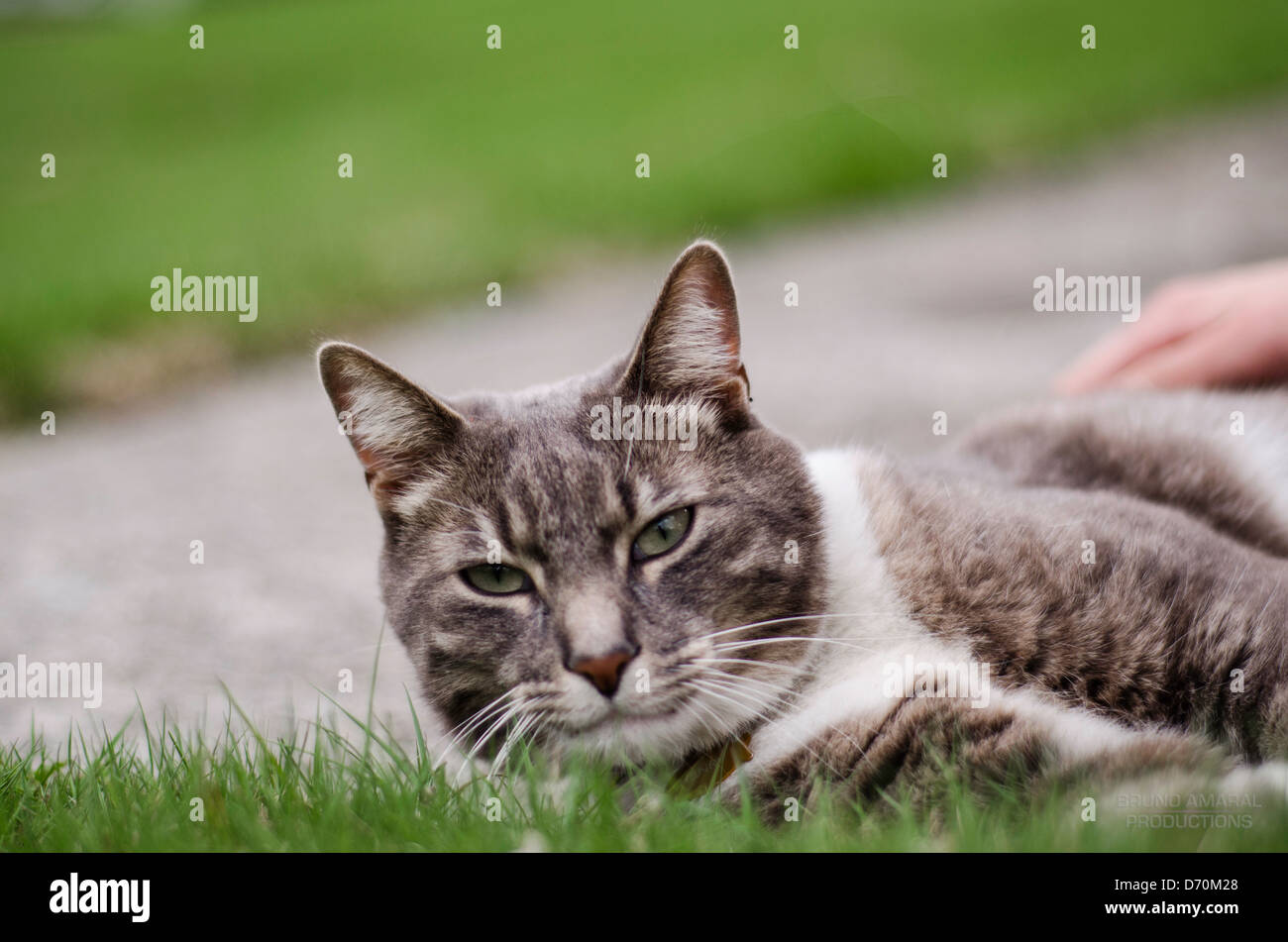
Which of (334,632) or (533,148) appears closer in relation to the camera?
(334,632)

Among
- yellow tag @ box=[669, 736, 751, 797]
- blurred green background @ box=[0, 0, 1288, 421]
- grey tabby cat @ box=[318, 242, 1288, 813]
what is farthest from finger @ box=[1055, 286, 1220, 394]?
yellow tag @ box=[669, 736, 751, 797]

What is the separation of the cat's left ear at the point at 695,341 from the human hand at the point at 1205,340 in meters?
1.81

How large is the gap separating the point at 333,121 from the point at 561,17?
449cm

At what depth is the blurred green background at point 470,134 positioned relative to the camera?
25.2 ft

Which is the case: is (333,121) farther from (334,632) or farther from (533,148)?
(334,632)

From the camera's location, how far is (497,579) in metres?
2.35

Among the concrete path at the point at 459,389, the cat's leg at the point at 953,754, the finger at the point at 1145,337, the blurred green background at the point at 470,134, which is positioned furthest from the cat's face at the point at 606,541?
the blurred green background at the point at 470,134

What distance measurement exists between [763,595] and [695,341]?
1.86 ft

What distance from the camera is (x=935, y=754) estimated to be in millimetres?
1979

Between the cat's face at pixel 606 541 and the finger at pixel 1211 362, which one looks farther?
the finger at pixel 1211 362

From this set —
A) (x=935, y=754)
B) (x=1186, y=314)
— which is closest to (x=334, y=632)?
(x=935, y=754)

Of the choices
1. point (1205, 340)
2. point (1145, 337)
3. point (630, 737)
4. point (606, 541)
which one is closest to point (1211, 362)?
point (1205, 340)

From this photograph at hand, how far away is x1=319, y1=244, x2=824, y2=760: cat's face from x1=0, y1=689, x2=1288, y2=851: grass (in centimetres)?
16

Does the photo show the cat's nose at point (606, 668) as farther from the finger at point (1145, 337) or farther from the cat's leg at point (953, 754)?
the finger at point (1145, 337)
